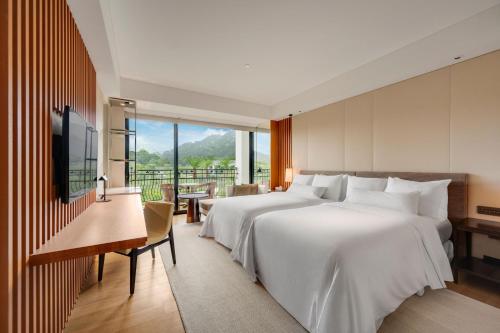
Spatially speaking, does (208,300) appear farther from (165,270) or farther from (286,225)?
(286,225)

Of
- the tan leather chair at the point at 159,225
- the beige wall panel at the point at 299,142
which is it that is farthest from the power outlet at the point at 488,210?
the tan leather chair at the point at 159,225

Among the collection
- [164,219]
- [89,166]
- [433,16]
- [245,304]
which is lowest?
[245,304]

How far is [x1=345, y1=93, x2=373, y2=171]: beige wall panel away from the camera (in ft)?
11.3

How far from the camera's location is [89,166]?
1.93 meters

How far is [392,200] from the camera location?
250cm

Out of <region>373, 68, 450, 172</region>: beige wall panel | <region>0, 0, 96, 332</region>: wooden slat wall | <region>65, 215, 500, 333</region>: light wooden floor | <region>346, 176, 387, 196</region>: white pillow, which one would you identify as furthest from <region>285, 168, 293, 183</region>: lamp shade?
<region>0, 0, 96, 332</region>: wooden slat wall

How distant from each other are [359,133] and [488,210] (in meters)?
1.84

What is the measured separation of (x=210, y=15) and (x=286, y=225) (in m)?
2.27

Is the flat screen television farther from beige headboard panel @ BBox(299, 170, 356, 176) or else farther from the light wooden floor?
beige headboard panel @ BBox(299, 170, 356, 176)

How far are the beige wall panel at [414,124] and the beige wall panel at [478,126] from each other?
0.09m

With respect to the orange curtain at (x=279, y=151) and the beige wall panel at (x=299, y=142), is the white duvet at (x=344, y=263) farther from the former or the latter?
the orange curtain at (x=279, y=151)

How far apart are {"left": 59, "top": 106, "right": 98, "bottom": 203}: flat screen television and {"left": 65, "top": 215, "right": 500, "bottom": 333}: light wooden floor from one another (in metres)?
1.01

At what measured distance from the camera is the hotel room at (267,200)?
1174 mm

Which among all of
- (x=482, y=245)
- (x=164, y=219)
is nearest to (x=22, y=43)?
(x=164, y=219)
